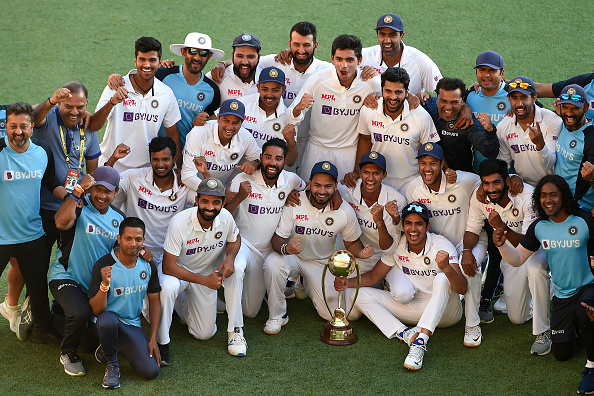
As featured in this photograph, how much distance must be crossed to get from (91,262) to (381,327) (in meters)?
2.68

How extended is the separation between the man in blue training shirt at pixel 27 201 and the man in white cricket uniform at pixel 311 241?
2060 millimetres

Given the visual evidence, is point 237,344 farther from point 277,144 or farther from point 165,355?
point 277,144

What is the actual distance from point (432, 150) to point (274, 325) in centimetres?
221

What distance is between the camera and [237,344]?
727 centimetres

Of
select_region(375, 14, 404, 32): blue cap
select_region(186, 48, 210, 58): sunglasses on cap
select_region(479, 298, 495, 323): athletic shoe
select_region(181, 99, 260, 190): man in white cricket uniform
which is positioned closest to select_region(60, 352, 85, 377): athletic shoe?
select_region(181, 99, 260, 190): man in white cricket uniform

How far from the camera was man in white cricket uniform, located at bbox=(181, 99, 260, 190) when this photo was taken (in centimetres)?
780

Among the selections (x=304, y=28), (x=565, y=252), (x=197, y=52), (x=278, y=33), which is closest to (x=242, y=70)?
(x=197, y=52)

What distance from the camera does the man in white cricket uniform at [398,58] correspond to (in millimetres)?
8523

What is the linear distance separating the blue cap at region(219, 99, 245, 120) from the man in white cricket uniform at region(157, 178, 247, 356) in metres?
0.82

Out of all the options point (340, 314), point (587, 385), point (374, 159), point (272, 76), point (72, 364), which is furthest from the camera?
point (272, 76)

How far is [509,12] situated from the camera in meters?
13.7

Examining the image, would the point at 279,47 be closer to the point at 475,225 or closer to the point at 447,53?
the point at 447,53

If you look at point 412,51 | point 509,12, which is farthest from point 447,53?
point 412,51

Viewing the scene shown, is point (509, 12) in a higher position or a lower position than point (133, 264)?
higher
